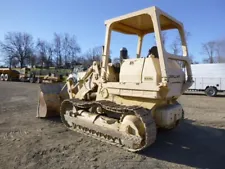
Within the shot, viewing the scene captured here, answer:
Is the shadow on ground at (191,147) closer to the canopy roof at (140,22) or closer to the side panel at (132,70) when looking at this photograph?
the side panel at (132,70)

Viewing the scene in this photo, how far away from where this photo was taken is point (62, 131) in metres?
6.70

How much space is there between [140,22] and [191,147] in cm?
343

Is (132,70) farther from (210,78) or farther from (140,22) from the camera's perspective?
(210,78)

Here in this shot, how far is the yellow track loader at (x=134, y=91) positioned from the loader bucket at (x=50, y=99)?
147cm

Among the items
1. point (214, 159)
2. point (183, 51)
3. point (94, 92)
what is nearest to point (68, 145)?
point (94, 92)

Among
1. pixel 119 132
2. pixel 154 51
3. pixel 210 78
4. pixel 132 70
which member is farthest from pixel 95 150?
pixel 210 78

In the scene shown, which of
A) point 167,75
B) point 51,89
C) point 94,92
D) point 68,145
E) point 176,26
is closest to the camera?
point 167,75

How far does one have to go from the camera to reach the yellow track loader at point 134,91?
478 cm

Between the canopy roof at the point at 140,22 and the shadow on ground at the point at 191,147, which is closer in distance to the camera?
the shadow on ground at the point at 191,147

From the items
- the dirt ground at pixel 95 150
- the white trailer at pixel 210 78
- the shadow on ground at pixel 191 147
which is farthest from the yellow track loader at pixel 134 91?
the white trailer at pixel 210 78

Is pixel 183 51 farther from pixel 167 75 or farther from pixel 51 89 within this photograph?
pixel 51 89

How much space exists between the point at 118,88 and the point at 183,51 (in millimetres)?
2148

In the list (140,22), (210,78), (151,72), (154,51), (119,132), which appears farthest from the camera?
(210,78)

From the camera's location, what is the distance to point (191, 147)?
5562mm
